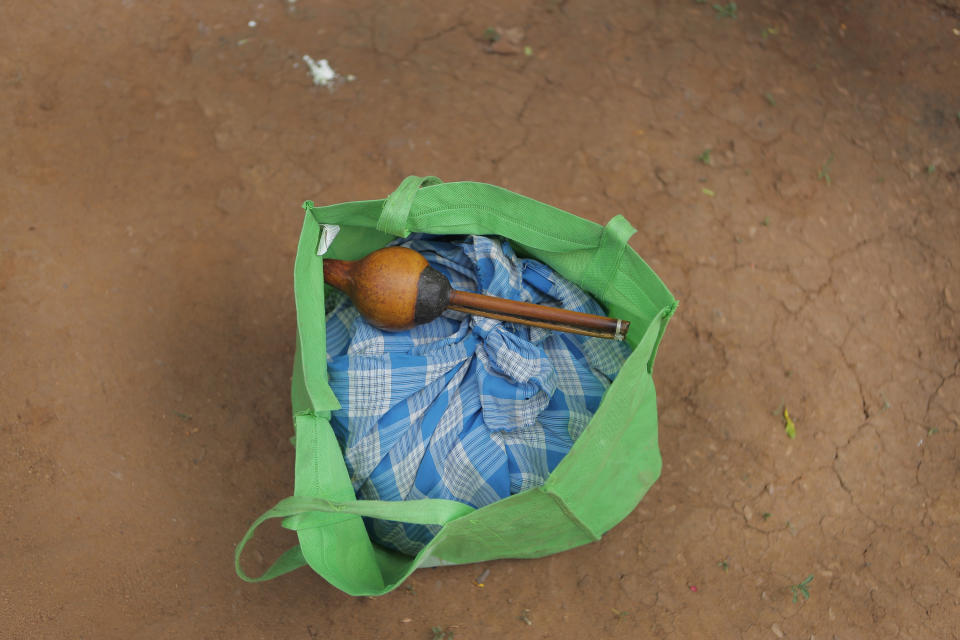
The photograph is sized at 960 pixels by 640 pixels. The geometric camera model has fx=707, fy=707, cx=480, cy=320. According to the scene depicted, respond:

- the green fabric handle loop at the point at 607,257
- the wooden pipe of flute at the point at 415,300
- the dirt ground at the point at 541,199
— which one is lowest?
the dirt ground at the point at 541,199

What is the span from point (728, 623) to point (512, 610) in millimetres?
530

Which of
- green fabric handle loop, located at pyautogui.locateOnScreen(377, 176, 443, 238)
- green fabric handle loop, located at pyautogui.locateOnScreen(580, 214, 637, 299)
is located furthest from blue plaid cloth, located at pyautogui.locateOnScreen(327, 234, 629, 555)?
green fabric handle loop, located at pyautogui.locateOnScreen(377, 176, 443, 238)

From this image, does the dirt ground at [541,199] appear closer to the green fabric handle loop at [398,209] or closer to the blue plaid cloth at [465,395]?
the blue plaid cloth at [465,395]

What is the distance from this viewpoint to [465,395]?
151 cm

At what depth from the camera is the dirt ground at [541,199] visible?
68.6 inches

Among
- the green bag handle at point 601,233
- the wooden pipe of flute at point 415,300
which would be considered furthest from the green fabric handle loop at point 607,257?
the wooden pipe of flute at point 415,300

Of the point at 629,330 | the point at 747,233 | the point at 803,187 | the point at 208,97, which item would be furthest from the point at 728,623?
the point at 208,97

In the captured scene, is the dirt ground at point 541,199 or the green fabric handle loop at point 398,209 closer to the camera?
the green fabric handle loop at point 398,209

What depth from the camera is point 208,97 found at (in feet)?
7.28

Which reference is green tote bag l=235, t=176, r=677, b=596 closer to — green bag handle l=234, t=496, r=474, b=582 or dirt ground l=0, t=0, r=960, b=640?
green bag handle l=234, t=496, r=474, b=582

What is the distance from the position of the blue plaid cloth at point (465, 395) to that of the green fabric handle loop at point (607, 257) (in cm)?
5

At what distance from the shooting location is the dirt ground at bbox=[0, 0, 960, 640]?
1741mm

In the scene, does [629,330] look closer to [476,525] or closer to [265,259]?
[476,525]

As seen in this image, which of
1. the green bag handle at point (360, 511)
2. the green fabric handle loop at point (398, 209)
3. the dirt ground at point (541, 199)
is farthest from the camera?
the dirt ground at point (541, 199)
